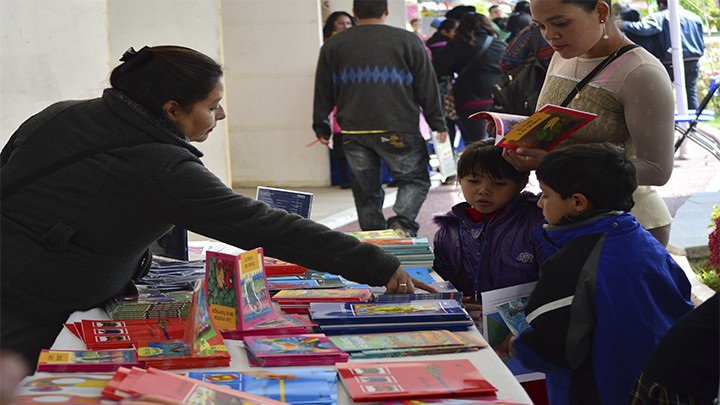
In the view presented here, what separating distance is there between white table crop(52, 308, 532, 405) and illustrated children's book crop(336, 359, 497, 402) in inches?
1.3

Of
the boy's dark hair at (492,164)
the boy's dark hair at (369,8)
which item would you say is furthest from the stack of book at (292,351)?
the boy's dark hair at (369,8)

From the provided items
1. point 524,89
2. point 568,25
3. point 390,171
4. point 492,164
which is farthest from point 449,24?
point 568,25

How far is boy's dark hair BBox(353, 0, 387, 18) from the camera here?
6234mm

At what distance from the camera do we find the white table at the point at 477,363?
1965 mm

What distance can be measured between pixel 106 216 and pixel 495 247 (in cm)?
120

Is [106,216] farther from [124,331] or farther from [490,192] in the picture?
[490,192]

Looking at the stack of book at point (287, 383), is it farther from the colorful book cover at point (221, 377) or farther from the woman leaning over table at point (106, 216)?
the woman leaning over table at point (106, 216)

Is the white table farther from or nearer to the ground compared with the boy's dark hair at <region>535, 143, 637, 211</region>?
nearer to the ground

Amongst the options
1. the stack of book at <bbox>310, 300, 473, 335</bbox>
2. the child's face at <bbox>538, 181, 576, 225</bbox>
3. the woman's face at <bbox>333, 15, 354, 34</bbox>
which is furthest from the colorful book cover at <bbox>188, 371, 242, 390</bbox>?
the woman's face at <bbox>333, 15, 354, 34</bbox>

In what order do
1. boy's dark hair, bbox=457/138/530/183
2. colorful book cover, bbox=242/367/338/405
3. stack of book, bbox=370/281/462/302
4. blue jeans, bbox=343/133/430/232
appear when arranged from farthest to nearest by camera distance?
blue jeans, bbox=343/133/430/232
boy's dark hair, bbox=457/138/530/183
stack of book, bbox=370/281/462/302
colorful book cover, bbox=242/367/338/405

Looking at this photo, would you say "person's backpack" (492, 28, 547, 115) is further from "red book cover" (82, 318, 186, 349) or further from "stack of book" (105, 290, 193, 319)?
"red book cover" (82, 318, 186, 349)

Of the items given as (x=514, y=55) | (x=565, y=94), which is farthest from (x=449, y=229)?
(x=514, y=55)

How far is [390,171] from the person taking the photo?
6.45m

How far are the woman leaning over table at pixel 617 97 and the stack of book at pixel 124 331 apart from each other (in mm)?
1145
